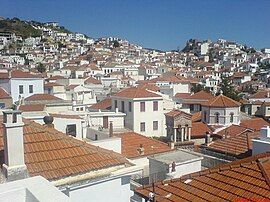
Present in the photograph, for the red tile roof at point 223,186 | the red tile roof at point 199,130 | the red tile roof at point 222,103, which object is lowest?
the red tile roof at point 199,130

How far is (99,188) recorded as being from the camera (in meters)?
8.80

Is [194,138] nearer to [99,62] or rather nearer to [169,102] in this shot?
[169,102]

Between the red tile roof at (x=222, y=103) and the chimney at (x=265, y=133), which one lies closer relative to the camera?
the chimney at (x=265, y=133)

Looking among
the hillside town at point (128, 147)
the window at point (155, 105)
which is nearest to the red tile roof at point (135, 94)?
the hillside town at point (128, 147)

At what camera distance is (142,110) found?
3534 cm

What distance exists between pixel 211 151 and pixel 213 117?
20.7 meters

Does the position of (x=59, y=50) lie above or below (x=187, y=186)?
above

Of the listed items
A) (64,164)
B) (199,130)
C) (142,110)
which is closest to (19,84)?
(142,110)

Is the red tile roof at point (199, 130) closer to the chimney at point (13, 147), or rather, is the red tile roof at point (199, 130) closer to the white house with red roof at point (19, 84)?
the white house with red roof at point (19, 84)

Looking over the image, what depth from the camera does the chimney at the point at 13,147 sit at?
23.7ft

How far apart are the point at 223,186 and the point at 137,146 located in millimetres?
14557

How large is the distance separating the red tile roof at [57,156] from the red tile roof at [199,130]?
2454 centimetres

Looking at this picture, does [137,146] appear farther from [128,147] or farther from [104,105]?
[104,105]

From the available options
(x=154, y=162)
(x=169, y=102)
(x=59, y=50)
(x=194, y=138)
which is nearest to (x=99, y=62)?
(x=59, y=50)
